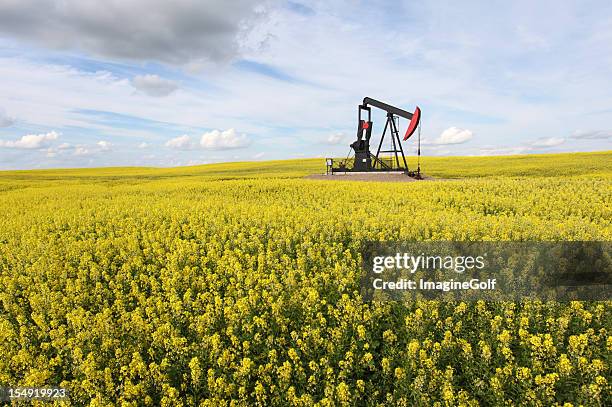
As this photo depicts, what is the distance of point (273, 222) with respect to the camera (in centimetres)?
1141

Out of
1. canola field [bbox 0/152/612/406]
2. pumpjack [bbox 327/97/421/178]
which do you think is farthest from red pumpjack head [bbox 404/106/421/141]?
canola field [bbox 0/152/612/406]

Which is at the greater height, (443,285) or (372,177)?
(372,177)

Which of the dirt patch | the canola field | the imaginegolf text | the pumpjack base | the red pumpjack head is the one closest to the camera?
the canola field

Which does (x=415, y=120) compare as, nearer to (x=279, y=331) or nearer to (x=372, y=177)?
(x=372, y=177)

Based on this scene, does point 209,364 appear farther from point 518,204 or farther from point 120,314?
point 518,204

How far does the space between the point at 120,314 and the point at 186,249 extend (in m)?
2.40

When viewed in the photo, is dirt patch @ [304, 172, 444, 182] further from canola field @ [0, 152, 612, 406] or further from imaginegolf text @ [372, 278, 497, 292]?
imaginegolf text @ [372, 278, 497, 292]

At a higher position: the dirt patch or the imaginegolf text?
the dirt patch

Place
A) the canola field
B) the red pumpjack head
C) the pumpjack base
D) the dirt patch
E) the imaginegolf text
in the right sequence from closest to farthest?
the canola field → the imaginegolf text → the red pumpjack head → the dirt patch → the pumpjack base

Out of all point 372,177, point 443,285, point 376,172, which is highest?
point 376,172

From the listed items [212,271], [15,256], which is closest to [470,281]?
[212,271]

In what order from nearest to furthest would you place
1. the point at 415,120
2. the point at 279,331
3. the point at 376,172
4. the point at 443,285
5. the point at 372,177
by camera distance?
the point at 279,331
the point at 443,285
the point at 415,120
the point at 372,177
the point at 376,172

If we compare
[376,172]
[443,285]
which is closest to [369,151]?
[376,172]

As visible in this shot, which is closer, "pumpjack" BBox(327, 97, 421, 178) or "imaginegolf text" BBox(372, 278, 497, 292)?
"imaginegolf text" BBox(372, 278, 497, 292)
